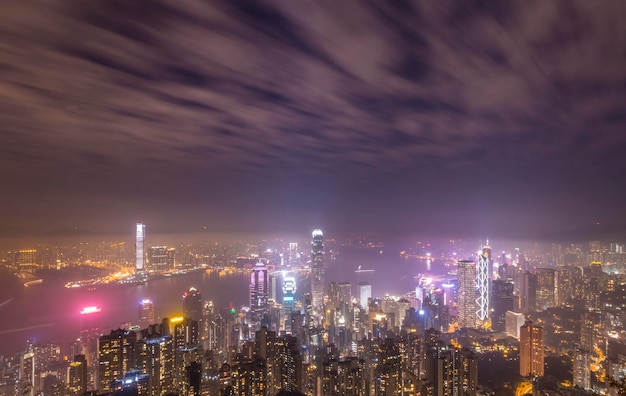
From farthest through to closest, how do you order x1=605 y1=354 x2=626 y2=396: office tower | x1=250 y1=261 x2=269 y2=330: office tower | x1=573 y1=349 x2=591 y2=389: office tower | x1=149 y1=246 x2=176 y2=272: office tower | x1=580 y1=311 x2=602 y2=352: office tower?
1. x1=250 y1=261 x2=269 y2=330: office tower
2. x1=149 y1=246 x2=176 y2=272: office tower
3. x1=580 y1=311 x2=602 y2=352: office tower
4. x1=573 y1=349 x2=591 y2=389: office tower
5. x1=605 y1=354 x2=626 y2=396: office tower

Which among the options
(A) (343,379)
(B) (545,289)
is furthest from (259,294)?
(B) (545,289)

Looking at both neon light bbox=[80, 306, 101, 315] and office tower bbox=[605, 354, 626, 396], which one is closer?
office tower bbox=[605, 354, 626, 396]

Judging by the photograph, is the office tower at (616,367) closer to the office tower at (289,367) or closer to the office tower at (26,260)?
the office tower at (289,367)

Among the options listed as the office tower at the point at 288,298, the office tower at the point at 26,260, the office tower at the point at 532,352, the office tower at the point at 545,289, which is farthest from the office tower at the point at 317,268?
Result: the office tower at the point at 26,260

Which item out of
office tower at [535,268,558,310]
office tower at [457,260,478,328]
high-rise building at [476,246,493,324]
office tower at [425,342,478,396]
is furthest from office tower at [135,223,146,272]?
office tower at [535,268,558,310]

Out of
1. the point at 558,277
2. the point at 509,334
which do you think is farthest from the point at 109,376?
the point at 558,277

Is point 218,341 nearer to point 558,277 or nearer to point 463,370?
point 463,370

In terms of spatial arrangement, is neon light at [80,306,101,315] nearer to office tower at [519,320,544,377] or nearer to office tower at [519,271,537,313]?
office tower at [519,320,544,377]
